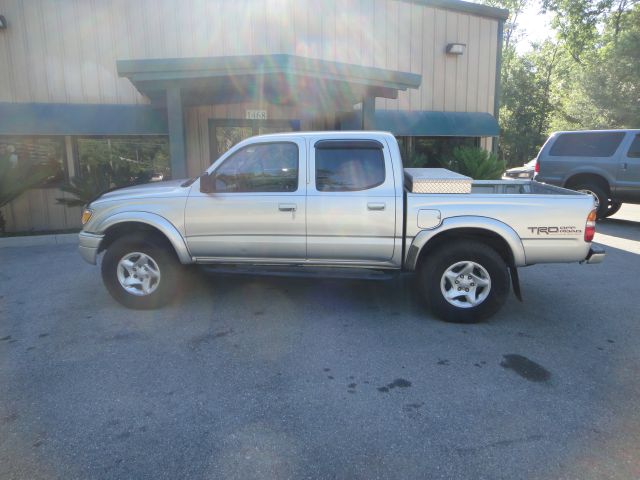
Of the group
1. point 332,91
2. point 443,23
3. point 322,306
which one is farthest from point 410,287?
point 443,23

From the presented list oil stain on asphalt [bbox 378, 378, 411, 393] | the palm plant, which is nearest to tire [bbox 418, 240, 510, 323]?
oil stain on asphalt [bbox 378, 378, 411, 393]

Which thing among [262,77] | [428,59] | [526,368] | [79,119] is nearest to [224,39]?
[79,119]

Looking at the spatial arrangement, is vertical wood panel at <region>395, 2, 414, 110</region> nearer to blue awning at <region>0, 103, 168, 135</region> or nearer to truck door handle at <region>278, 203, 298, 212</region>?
blue awning at <region>0, 103, 168, 135</region>

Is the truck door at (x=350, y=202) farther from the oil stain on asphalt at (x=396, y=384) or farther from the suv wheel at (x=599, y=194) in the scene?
the suv wheel at (x=599, y=194)

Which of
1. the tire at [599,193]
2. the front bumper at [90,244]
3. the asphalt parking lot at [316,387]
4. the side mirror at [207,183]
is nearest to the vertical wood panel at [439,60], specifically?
the tire at [599,193]

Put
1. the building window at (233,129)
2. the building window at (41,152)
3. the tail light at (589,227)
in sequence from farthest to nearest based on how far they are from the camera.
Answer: the building window at (233,129) → the building window at (41,152) → the tail light at (589,227)

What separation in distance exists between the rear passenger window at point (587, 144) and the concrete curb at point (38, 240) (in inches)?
429

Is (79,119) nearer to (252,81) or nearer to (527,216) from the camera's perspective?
(252,81)

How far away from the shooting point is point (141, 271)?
4.94m

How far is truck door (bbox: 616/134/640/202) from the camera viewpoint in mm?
9914

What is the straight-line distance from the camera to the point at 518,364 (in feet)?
12.4

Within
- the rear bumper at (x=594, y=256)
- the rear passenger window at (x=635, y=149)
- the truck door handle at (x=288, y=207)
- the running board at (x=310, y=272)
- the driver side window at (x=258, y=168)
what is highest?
the rear passenger window at (x=635, y=149)

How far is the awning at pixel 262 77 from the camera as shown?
6984mm

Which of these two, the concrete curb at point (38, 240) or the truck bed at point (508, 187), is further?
the concrete curb at point (38, 240)
